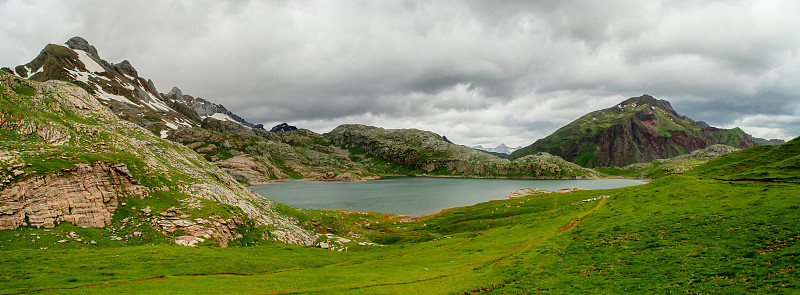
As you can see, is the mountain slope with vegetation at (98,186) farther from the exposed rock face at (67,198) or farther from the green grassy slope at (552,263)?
the green grassy slope at (552,263)

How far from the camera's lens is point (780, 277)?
1692 cm

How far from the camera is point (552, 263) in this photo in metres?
29.7

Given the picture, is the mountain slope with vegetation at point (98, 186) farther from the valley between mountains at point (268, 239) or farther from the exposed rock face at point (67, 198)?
the valley between mountains at point (268, 239)

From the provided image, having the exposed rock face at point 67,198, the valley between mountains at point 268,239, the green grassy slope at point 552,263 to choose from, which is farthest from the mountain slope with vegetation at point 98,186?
the green grassy slope at point 552,263

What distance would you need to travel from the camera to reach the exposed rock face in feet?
130

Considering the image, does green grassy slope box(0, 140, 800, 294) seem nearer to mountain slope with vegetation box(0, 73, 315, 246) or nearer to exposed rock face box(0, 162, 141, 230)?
exposed rock face box(0, 162, 141, 230)

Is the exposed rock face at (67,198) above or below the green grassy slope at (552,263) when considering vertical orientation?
above

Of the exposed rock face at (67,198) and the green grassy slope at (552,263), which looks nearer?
the green grassy slope at (552,263)

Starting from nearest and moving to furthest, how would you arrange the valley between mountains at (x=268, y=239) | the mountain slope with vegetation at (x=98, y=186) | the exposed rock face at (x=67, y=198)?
the valley between mountains at (x=268, y=239), the exposed rock face at (x=67, y=198), the mountain slope with vegetation at (x=98, y=186)

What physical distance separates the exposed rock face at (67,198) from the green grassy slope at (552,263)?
332 cm

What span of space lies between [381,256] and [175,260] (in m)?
27.7

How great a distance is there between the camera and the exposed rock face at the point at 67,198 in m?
39.7

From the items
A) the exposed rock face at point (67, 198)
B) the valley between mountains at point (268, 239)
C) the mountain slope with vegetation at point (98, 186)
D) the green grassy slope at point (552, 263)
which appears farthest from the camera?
the mountain slope with vegetation at point (98, 186)

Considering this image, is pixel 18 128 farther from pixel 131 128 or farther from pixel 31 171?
pixel 131 128
